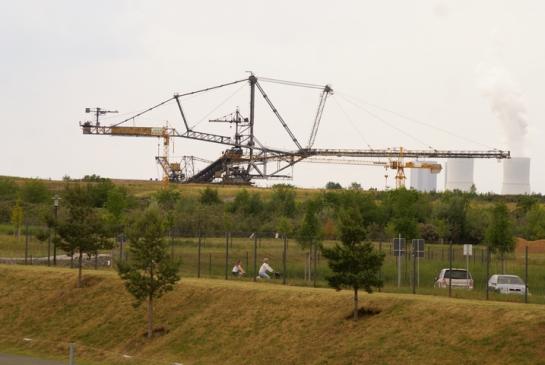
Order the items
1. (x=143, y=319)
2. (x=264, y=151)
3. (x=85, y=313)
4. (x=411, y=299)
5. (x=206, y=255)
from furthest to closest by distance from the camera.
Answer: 1. (x=264, y=151)
2. (x=206, y=255)
3. (x=85, y=313)
4. (x=143, y=319)
5. (x=411, y=299)

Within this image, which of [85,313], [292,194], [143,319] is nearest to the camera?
[143,319]

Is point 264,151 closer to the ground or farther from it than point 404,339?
farther from it

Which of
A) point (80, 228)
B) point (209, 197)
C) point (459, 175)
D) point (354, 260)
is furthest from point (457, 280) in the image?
point (459, 175)

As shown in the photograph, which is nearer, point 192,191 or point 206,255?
point 206,255

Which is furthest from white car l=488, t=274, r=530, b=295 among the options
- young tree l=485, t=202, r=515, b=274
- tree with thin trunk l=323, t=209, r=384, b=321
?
young tree l=485, t=202, r=515, b=274

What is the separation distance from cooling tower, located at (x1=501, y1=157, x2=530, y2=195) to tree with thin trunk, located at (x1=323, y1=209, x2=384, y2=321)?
94549 millimetres

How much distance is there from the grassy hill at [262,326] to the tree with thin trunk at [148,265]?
1326 mm

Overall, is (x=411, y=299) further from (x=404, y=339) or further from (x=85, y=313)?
(x=85, y=313)

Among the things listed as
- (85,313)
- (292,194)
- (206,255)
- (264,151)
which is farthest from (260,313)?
(264,151)

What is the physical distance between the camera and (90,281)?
144 feet

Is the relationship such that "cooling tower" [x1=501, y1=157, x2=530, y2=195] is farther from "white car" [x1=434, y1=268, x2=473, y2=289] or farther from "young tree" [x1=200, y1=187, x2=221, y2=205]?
"white car" [x1=434, y1=268, x2=473, y2=289]

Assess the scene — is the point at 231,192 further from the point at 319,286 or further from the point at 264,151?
the point at 319,286

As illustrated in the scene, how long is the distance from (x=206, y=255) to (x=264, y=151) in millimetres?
74258

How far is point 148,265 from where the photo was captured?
35938mm
